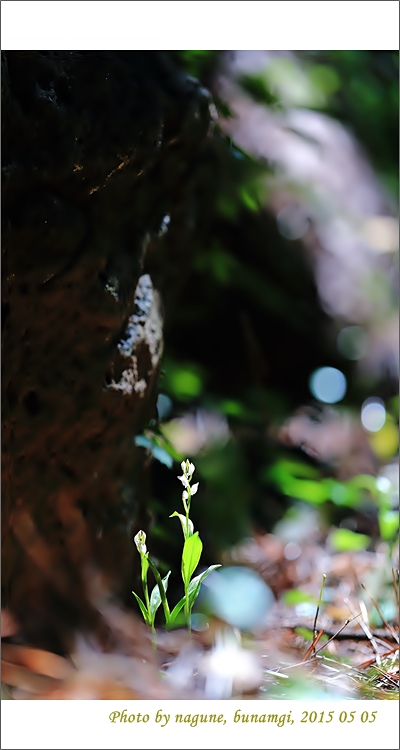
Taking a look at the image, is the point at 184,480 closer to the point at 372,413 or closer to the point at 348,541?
the point at 348,541

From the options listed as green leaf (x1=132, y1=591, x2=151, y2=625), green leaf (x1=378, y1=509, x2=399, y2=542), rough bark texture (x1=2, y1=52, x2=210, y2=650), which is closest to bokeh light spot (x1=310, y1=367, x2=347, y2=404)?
green leaf (x1=378, y1=509, x2=399, y2=542)

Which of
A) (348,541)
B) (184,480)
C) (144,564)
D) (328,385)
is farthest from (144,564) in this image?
(328,385)

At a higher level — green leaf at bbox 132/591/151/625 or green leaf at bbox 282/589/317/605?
green leaf at bbox 132/591/151/625

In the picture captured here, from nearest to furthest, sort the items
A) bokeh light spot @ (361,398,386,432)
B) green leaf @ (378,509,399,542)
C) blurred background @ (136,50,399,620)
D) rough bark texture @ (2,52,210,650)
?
1. rough bark texture @ (2,52,210,650)
2. blurred background @ (136,50,399,620)
3. green leaf @ (378,509,399,542)
4. bokeh light spot @ (361,398,386,432)

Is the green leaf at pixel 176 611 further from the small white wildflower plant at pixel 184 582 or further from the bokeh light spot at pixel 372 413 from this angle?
the bokeh light spot at pixel 372 413

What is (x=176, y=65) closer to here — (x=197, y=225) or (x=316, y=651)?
(x=197, y=225)

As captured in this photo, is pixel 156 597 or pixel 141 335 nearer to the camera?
pixel 156 597

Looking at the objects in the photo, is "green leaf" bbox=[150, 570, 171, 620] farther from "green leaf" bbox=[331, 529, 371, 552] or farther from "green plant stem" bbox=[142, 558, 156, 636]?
"green leaf" bbox=[331, 529, 371, 552]
